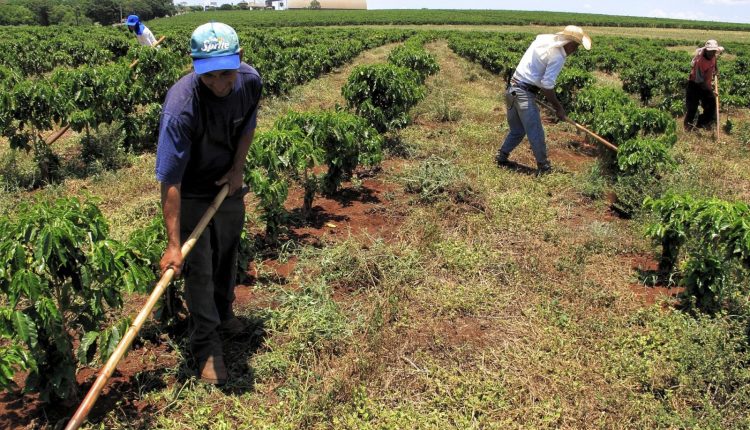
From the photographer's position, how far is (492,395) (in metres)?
3.30

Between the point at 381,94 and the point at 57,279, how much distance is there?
20.4 feet

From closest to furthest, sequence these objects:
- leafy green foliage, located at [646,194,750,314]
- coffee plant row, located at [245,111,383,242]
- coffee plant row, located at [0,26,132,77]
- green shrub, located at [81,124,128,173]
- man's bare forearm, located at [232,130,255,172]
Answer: man's bare forearm, located at [232,130,255,172]
leafy green foliage, located at [646,194,750,314]
coffee plant row, located at [245,111,383,242]
green shrub, located at [81,124,128,173]
coffee plant row, located at [0,26,132,77]

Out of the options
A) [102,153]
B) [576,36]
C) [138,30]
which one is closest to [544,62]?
[576,36]

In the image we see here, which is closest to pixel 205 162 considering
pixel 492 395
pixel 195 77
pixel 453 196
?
pixel 195 77

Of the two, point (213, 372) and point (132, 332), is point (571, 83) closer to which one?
point (213, 372)

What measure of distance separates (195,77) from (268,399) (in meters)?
2.01

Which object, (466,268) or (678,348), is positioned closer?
(678,348)

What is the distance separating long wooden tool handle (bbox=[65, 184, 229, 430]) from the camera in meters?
2.10

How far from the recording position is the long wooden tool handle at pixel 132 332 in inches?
82.7

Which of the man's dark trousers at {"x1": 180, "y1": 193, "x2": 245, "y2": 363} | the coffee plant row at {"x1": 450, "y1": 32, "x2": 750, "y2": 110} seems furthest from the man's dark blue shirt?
the coffee plant row at {"x1": 450, "y1": 32, "x2": 750, "y2": 110}

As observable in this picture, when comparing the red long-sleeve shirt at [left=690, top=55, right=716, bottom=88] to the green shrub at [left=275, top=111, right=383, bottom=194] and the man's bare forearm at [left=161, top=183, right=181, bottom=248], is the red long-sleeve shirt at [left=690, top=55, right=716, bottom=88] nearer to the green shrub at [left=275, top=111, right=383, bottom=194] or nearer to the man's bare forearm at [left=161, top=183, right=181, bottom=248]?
the green shrub at [left=275, top=111, right=383, bottom=194]

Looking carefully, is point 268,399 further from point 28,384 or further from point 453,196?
point 453,196

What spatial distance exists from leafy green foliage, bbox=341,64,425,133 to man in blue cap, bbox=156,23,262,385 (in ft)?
16.2

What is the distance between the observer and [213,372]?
3.29 metres
